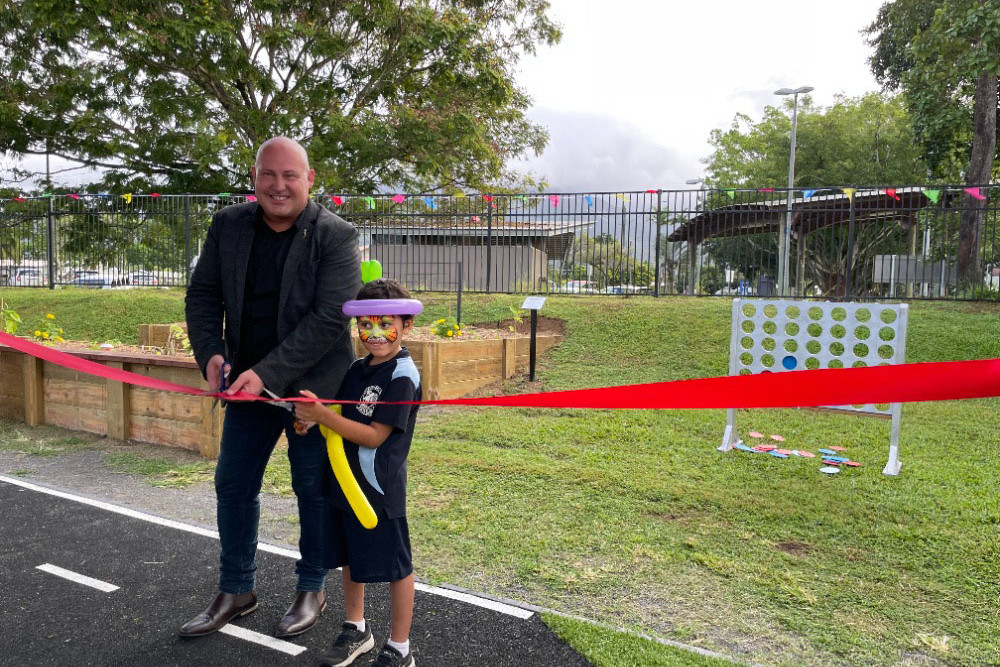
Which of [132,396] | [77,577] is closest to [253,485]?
[77,577]

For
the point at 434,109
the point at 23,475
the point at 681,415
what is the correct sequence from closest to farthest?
the point at 23,475
the point at 681,415
the point at 434,109

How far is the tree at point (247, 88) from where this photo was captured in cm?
1756

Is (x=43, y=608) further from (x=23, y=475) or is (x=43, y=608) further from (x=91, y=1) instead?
(x=91, y=1)

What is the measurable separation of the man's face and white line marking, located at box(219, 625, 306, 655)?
167cm

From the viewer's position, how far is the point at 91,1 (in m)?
16.4

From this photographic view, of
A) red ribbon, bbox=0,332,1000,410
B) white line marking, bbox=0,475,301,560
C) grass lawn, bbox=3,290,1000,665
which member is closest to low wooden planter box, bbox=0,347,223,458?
grass lawn, bbox=3,290,1000,665

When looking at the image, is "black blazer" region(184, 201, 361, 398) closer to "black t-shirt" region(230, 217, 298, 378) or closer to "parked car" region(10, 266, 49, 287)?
"black t-shirt" region(230, 217, 298, 378)

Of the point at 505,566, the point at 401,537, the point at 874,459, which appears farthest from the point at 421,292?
the point at 401,537

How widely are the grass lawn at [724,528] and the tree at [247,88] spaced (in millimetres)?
12579

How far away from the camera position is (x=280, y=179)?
113 inches

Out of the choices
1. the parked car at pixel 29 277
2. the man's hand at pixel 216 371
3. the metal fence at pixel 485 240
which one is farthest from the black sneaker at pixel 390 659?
the parked car at pixel 29 277

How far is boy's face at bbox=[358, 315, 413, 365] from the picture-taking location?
261cm

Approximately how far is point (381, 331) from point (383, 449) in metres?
0.41

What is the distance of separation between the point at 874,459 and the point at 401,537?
15.3ft
